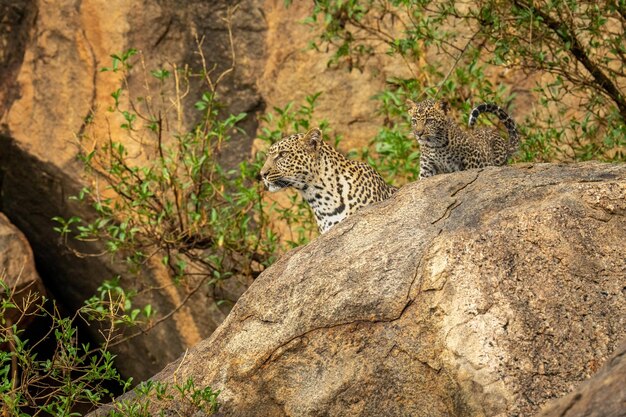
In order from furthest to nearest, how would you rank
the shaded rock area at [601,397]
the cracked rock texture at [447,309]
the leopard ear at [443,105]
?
the leopard ear at [443,105], the cracked rock texture at [447,309], the shaded rock area at [601,397]

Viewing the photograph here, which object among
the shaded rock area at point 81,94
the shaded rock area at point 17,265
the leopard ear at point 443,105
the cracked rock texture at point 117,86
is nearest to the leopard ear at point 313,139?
the leopard ear at point 443,105

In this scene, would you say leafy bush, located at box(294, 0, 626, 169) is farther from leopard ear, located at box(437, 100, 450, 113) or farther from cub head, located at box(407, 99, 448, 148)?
cub head, located at box(407, 99, 448, 148)

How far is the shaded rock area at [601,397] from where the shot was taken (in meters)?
5.11

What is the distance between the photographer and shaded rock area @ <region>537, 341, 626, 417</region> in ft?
16.8

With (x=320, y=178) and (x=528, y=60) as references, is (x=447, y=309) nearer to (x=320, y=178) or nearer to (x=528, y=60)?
(x=320, y=178)

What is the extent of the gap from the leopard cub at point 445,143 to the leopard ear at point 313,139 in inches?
34.7

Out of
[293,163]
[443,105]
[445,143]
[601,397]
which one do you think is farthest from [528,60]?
[601,397]

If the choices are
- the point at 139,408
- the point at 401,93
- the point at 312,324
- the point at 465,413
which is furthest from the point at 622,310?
the point at 401,93

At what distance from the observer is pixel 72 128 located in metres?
14.6

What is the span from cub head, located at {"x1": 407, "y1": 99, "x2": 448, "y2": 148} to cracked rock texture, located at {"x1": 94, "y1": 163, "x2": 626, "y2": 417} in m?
2.65

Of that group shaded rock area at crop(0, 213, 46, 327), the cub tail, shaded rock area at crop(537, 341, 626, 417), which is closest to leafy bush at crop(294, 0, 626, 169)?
the cub tail

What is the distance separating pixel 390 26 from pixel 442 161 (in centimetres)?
415

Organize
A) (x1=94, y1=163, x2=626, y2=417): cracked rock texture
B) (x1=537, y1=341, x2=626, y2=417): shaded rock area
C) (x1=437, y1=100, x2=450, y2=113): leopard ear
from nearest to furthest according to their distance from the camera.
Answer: (x1=537, y1=341, x2=626, y2=417): shaded rock area → (x1=94, y1=163, x2=626, y2=417): cracked rock texture → (x1=437, y1=100, x2=450, y2=113): leopard ear

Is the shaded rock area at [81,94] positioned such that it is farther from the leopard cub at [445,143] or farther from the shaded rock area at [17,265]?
the leopard cub at [445,143]
